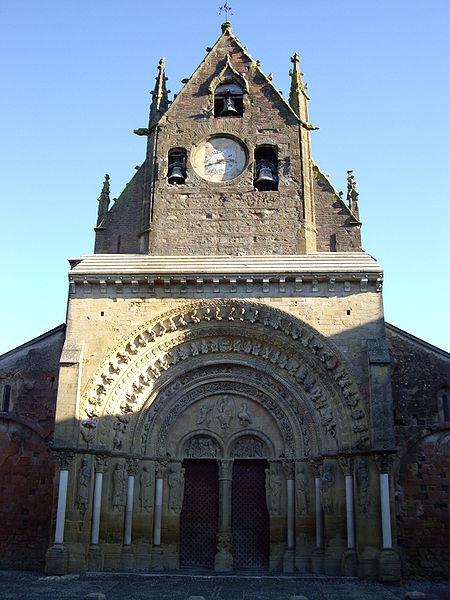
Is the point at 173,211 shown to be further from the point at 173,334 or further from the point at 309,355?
the point at 309,355

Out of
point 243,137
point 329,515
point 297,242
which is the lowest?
point 329,515

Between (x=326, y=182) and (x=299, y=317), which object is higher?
(x=326, y=182)

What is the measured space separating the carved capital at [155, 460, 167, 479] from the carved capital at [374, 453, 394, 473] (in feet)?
16.4

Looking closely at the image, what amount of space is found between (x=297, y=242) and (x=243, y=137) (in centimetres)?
345

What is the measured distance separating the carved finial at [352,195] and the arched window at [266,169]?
1998 millimetres

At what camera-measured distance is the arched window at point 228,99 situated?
1931 centimetres

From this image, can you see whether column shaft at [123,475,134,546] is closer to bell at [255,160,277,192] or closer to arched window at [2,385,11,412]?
arched window at [2,385,11,412]

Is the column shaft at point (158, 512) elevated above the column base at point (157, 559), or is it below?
above

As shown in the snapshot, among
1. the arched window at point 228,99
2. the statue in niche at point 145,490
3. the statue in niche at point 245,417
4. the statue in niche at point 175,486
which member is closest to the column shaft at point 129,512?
the statue in niche at point 145,490

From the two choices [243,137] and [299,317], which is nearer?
[299,317]

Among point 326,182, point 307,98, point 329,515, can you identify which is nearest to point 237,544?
point 329,515

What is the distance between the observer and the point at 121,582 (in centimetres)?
1375

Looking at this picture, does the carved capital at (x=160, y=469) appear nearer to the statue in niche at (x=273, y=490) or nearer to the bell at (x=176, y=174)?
the statue in niche at (x=273, y=490)

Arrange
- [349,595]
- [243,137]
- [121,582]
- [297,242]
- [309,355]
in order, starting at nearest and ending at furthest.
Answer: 1. [349,595]
2. [121,582]
3. [309,355]
4. [297,242]
5. [243,137]
